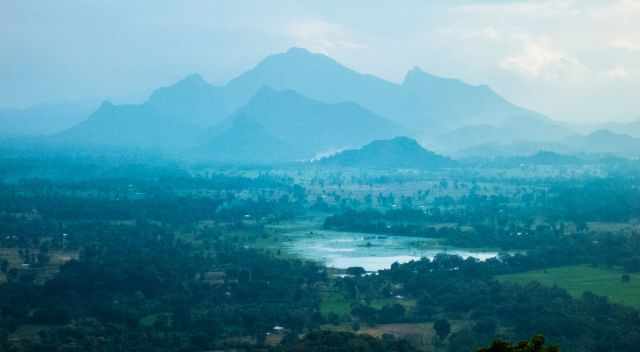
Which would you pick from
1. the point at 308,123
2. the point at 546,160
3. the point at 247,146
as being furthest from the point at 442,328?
the point at 308,123

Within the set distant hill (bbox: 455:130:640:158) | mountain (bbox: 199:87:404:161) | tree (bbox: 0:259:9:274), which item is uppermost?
mountain (bbox: 199:87:404:161)

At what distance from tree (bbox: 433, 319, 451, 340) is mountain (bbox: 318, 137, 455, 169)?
8616cm

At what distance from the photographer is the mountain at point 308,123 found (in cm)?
16450

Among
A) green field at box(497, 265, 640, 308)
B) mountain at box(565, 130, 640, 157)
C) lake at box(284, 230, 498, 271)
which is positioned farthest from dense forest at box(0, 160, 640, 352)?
mountain at box(565, 130, 640, 157)

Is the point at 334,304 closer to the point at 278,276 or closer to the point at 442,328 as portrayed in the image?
the point at 278,276

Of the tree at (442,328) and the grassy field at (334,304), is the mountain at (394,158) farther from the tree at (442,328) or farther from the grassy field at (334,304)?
the tree at (442,328)

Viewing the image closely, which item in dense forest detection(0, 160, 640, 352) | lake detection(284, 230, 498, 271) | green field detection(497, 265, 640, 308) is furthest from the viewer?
lake detection(284, 230, 498, 271)

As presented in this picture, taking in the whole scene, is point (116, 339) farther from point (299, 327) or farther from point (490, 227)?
point (490, 227)

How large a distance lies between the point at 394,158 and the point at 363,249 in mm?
69582

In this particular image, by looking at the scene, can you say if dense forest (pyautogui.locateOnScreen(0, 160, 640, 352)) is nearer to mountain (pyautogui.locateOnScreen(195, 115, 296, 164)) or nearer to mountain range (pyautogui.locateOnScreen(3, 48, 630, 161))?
mountain (pyautogui.locateOnScreen(195, 115, 296, 164))

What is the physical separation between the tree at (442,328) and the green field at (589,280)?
8984 millimetres

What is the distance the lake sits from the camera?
2074 inches

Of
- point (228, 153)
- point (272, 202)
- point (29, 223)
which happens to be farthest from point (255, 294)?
point (228, 153)

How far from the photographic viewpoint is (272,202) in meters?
80.7
